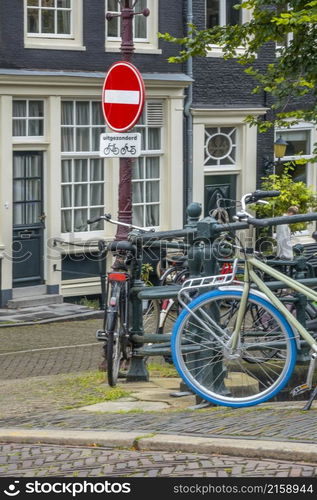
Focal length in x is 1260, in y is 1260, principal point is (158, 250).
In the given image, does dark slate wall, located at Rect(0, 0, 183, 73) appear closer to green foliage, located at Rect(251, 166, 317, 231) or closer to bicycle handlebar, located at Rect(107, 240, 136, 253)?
green foliage, located at Rect(251, 166, 317, 231)

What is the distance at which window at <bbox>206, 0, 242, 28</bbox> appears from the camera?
22.7 m

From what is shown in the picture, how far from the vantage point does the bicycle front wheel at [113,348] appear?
31.6 ft

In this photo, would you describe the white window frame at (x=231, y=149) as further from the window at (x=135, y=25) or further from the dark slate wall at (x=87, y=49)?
the window at (x=135, y=25)

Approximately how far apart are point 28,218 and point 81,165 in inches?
54.8

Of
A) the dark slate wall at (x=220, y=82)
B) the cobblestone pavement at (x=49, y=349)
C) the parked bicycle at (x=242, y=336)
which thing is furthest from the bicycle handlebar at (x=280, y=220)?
the dark slate wall at (x=220, y=82)

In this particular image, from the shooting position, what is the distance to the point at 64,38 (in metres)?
19.8

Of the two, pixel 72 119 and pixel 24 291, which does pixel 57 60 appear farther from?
pixel 24 291

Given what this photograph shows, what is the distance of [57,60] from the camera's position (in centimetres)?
1956

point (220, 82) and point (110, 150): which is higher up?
point (220, 82)

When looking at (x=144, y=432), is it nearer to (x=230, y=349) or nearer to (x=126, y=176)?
(x=230, y=349)

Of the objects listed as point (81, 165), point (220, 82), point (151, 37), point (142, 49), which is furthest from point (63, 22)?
point (220, 82)

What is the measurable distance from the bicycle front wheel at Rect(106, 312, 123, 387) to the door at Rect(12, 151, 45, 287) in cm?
942

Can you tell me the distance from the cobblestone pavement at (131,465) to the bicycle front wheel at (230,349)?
1121 mm

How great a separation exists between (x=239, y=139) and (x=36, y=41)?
17.4ft
